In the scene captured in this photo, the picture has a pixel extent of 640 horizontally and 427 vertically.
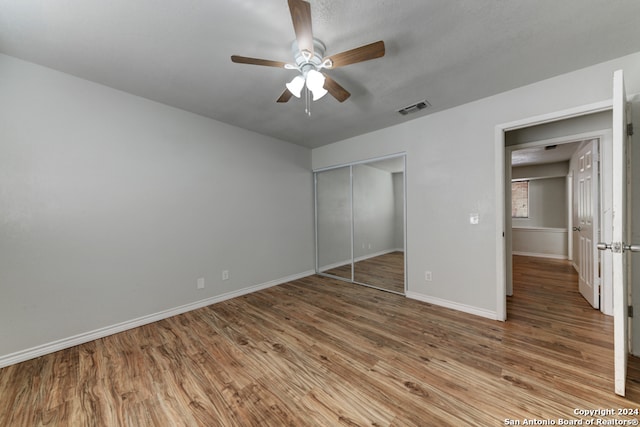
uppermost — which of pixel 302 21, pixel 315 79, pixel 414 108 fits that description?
pixel 414 108

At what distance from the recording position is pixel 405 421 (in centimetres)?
135

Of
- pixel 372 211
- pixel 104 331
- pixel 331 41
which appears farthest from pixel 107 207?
pixel 372 211

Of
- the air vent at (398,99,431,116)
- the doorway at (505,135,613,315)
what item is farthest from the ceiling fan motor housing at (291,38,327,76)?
the doorway at (505,135,613,315)

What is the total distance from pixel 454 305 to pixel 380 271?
1.56 meters

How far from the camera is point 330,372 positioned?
69.9 inches

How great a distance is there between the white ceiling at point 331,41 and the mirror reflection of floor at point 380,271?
8.85 feet

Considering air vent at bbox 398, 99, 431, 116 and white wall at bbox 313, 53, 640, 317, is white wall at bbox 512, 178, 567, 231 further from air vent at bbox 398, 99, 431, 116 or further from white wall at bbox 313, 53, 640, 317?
air vent at bbox 398, 99, 431, 116

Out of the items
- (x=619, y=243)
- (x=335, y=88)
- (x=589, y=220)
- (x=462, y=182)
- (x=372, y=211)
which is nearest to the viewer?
(x=619, y=243)

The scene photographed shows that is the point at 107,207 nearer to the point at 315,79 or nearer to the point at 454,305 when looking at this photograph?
the point at 315,79

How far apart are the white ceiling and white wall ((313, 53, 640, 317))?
0.18 metres

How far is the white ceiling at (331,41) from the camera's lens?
4.77ft

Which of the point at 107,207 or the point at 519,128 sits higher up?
the point at 519,128

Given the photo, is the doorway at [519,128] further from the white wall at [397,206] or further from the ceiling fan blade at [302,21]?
the ceiling fan blade at [302,21]

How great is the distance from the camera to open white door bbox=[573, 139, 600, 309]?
2686 mm
